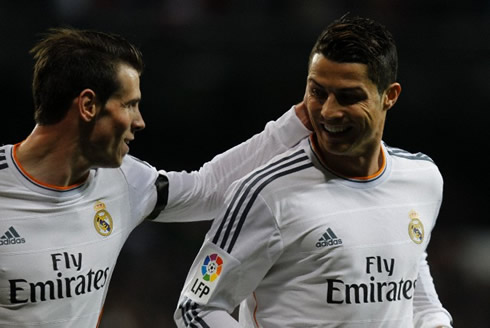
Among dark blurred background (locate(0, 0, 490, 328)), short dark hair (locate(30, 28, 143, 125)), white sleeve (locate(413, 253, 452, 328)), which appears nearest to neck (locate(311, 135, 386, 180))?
white sleeve (locate(413, 253, 452, 328))

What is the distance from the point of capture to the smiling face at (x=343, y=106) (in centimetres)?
251

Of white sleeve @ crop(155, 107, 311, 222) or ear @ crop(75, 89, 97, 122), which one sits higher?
ear @ crop(75, 89, 97, 122)

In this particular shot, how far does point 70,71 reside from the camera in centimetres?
263

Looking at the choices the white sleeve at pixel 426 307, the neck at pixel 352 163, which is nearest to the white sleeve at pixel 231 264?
the neck at pixel 352 163

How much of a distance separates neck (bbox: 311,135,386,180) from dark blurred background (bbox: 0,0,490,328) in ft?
14.5

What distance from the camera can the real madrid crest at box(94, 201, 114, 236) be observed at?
2691 mm

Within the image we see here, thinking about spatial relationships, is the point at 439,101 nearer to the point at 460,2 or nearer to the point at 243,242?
the point at 460,2

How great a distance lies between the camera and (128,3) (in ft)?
25.3

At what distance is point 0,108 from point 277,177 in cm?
553

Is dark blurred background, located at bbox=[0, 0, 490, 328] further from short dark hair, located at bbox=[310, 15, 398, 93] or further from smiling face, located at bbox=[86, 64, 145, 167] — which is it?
short dark hair, located at bbox=[310, 15, 398, 93]

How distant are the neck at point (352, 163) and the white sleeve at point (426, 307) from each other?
0.38m

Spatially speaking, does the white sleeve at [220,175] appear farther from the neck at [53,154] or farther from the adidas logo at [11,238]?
the adidas logo at [11,238]

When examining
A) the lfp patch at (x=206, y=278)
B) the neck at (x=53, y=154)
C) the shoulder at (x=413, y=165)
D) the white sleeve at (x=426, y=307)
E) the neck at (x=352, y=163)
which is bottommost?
the white sleeve at (x=426, y=307)

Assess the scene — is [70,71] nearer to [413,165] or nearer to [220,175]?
[220,175]
